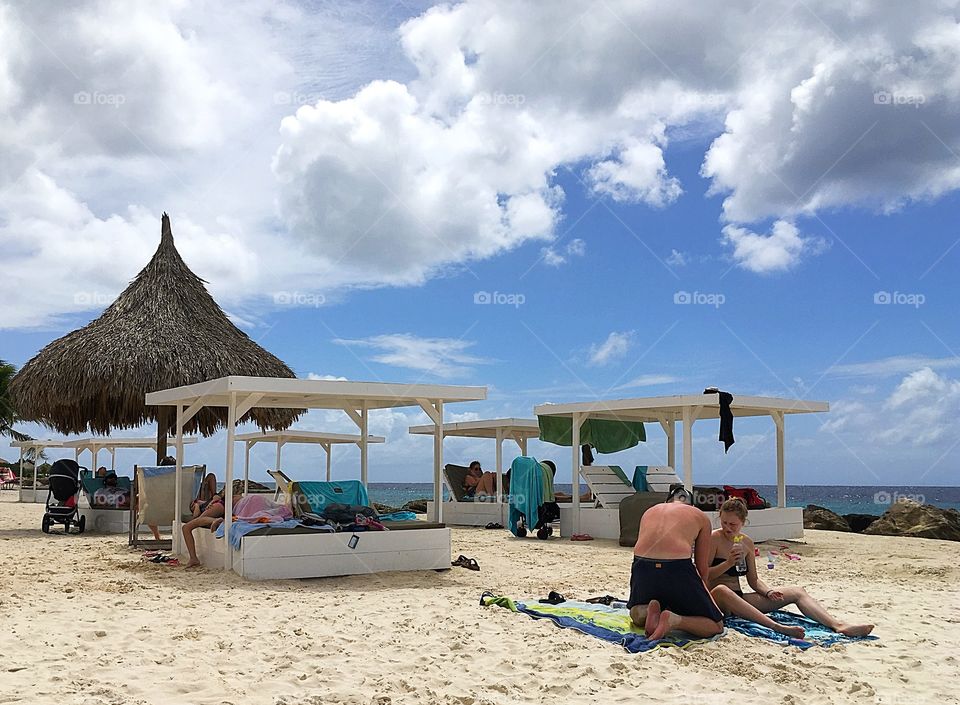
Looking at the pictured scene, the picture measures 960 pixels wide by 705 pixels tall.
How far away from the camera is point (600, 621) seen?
6402 mm

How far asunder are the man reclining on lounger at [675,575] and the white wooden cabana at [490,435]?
10.7 metres

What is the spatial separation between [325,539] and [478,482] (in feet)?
27.6

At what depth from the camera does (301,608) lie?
732cm

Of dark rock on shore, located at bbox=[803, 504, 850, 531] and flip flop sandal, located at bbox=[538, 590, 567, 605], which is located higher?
flip flop sandal, located at bbox=[538, 590, 567, 605]

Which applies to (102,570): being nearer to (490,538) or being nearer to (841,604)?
(490,538)

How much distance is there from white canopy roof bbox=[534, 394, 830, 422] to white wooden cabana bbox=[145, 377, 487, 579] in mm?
3468

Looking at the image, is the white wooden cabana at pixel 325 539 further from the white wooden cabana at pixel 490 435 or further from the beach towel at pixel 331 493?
the white wooden cabana at pixel 490 435

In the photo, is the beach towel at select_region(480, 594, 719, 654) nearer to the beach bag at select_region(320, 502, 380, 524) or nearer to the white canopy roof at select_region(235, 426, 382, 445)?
the beach bag at select_region(320, 502, 380, 524)

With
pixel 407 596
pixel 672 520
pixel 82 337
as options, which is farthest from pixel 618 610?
pixel 82 337

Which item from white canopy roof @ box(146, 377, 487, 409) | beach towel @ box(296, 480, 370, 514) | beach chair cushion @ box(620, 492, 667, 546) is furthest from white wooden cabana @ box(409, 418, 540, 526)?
beach towel @ box(296, 480, 370, 514)

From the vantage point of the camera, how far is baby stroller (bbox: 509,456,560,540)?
45.5ft

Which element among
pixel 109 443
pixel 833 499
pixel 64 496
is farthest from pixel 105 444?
pixel 833 499

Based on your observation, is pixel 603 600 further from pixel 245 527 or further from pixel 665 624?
pixel 245 527

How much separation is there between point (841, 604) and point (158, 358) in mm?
10687
